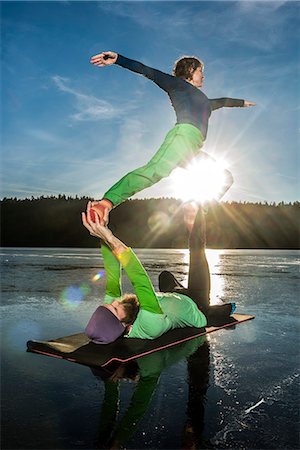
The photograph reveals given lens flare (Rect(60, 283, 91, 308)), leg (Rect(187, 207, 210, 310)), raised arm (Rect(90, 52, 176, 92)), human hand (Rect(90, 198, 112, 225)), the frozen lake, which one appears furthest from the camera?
lens flare (Rect(60, 283, 91, 308))

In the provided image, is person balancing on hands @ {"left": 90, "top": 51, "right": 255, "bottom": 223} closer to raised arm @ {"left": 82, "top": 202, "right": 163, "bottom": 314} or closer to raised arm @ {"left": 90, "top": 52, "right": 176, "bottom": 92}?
raised arm @ {"left": 90, "top": 52, "right": 176, "bottom": 92}

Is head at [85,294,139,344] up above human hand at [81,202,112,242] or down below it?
below

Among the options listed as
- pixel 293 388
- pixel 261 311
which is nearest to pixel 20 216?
pixel 261 311

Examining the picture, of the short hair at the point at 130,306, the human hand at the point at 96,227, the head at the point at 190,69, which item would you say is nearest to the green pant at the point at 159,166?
the human hand at the point at 96,227

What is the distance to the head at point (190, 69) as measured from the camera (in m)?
5.38

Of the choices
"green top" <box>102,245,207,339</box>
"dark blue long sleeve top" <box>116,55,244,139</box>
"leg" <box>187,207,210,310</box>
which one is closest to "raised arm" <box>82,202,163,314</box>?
"green top" <box>102,245,207,339</box>

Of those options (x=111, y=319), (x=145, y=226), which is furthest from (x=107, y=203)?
(x=145, y=226)

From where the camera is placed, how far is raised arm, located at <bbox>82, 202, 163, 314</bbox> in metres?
4.16

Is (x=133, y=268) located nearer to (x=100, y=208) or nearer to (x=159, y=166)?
(x=100, y=208)

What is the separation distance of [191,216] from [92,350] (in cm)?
231

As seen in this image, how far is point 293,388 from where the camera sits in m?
3.34

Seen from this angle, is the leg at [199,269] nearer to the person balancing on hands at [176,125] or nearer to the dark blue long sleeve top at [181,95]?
the person balancing on hands at [176,125]

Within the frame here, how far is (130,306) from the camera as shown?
14.6 ft

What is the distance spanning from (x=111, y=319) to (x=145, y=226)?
39656 millimetres
